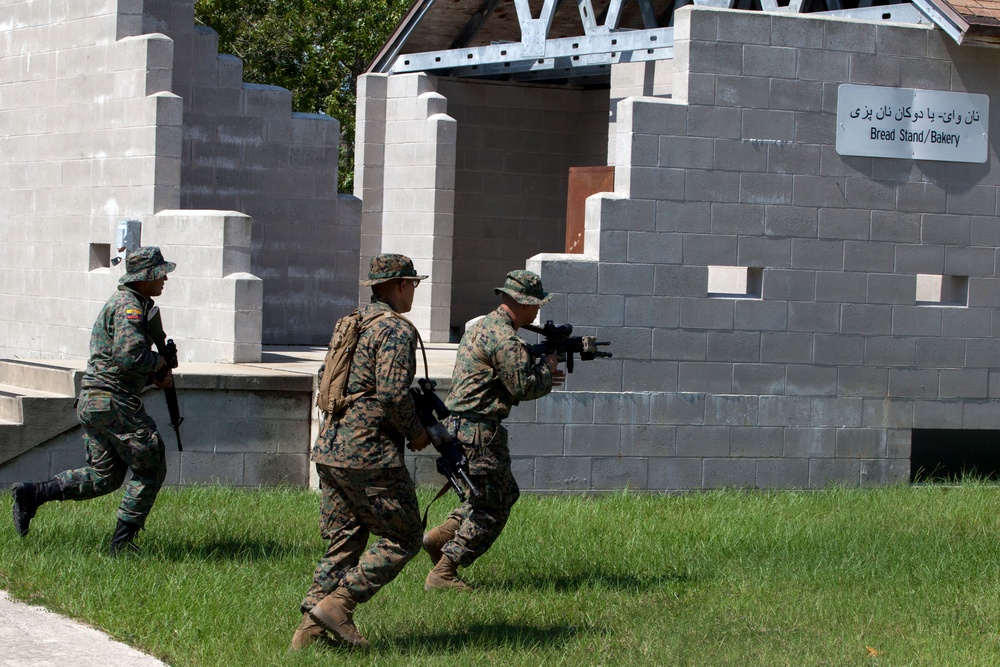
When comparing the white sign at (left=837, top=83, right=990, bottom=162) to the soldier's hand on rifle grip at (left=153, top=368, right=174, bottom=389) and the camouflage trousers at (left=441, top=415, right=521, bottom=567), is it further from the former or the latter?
the soldier's hand on rifle grip at (left=153, top=368, right=174, bottom=389)

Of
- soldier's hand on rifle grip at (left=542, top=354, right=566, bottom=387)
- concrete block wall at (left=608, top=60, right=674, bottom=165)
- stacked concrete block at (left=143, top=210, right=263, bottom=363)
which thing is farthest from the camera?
concrete block wall at (left=608, top=60, right=674, bottom=165)

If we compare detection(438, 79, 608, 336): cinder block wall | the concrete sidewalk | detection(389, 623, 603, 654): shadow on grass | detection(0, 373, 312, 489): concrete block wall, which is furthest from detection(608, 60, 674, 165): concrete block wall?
the concrete sidewalk

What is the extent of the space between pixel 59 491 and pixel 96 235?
688cm

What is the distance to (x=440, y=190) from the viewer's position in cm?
1661

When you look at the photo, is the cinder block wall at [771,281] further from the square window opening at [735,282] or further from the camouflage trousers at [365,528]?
the camouflage trousers at [365,528]

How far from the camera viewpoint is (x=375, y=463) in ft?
21.0

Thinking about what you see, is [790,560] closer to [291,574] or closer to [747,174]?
[291,574]

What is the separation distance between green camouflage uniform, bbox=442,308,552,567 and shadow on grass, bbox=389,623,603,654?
73cm

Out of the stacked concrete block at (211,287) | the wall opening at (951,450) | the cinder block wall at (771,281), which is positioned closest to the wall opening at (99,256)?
the stacked concrete block at (211,287)

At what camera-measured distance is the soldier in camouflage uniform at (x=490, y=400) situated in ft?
25.2

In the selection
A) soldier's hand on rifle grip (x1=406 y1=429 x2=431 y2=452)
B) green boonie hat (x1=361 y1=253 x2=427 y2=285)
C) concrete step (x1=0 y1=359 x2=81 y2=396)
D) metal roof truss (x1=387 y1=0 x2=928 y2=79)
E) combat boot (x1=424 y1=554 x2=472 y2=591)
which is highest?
metal roof truss (x1=387 y1=0 x2=928 y2=79)

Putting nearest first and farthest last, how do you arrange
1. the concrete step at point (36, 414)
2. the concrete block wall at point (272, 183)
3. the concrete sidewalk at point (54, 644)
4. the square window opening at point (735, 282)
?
the concrete sidewalk at point (54, 644), the concrete step at point (36, 414), the square window opening at point (735, 282), the concrete block wall at point (272, 183)

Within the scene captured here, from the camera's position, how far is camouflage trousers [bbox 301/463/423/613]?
20.9 feet

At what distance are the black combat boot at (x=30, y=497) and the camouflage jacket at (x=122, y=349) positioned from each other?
0.63 meters
